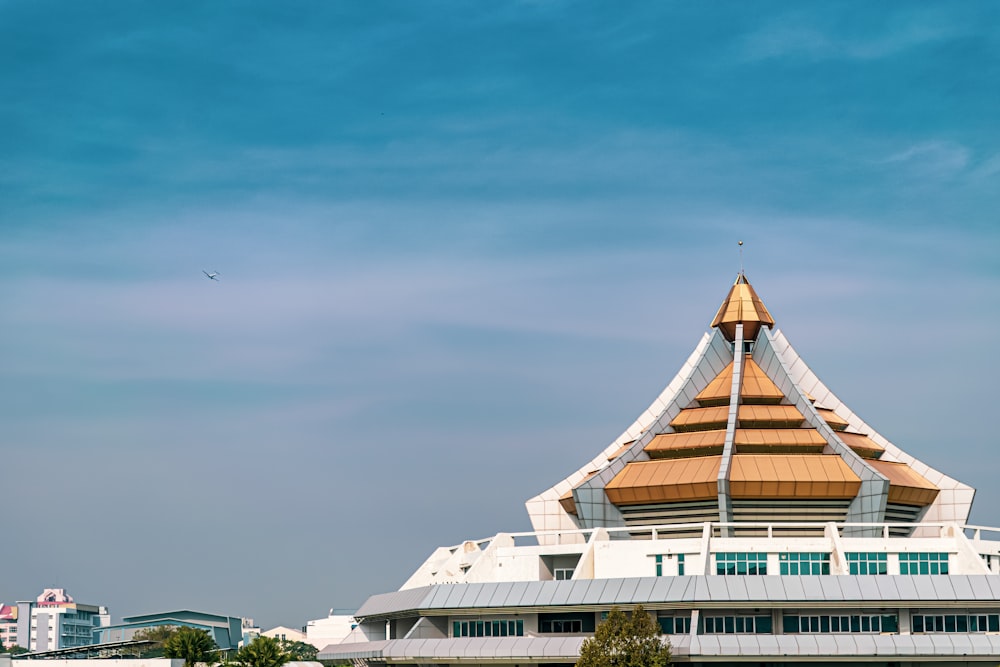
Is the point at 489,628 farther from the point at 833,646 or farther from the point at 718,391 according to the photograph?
the point at 718,391

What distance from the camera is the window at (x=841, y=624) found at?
6144 cm

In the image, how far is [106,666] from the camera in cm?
10388

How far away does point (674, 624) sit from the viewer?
6216cm

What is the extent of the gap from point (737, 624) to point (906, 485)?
15242mm

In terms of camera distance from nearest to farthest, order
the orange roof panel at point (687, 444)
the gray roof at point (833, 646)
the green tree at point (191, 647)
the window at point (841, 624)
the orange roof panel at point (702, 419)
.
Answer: the gray roof at point (833, 646), the window at point (841, 624), the orange roof panel at point (687, 444), the orange roof panel at point (702, 419), the green tree at point (191, 647)

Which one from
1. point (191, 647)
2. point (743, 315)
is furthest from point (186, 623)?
point (743, 315)

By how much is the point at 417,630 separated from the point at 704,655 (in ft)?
48.6

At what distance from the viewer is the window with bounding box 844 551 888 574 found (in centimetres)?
6412

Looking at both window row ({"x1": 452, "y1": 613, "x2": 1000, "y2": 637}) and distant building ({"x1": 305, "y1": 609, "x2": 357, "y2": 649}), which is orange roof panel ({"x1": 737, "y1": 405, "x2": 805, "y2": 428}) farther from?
distant building ({"x1": 305, "y1": 609, "x2": 357, "y2": 649})

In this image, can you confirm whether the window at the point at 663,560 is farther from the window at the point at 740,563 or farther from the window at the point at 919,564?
the window at the point at 919,564

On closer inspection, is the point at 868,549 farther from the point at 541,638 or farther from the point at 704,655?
the point at 541,638

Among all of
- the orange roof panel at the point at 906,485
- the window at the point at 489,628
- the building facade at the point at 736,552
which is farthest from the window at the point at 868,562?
the window at the point at 489,628

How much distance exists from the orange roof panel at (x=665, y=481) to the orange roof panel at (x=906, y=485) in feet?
28.0

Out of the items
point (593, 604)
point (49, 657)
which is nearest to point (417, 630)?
point (593, 604)
